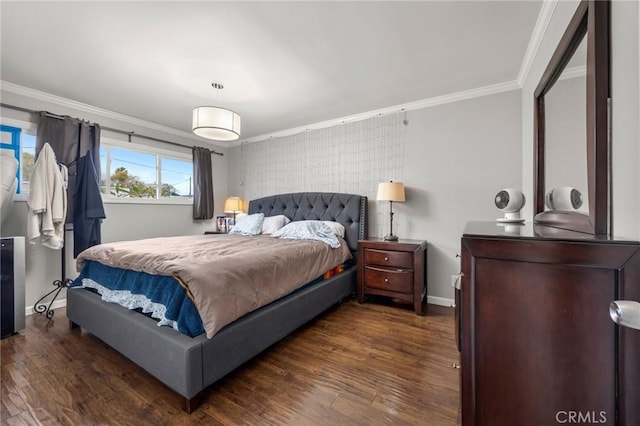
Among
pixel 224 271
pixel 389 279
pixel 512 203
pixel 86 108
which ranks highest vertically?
pixel 86 108

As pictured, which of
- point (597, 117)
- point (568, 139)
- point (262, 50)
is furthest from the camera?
point (262, 50)

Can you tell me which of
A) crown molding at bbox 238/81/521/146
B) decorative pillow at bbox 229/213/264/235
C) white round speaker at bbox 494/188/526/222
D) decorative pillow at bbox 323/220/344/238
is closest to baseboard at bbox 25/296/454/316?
decorative pillow at bbox 323/220/344/238

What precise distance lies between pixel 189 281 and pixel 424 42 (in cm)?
234

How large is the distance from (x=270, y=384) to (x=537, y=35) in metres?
3.01

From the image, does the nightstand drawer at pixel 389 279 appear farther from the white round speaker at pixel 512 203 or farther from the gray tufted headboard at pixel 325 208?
the white round speaker at pixel 512 203

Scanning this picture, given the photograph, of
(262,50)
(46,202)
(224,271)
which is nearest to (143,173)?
(46,202)

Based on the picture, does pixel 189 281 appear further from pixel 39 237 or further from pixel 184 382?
pixel 39 237

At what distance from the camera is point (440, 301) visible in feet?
9.77

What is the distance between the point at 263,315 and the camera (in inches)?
71.8

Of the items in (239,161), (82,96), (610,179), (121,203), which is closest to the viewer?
(610,179)

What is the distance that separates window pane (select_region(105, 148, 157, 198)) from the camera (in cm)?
344

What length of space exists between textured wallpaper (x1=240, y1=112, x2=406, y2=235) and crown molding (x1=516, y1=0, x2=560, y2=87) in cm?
118

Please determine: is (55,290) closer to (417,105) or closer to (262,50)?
(262,50)

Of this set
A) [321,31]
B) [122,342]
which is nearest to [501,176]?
[321,31]
